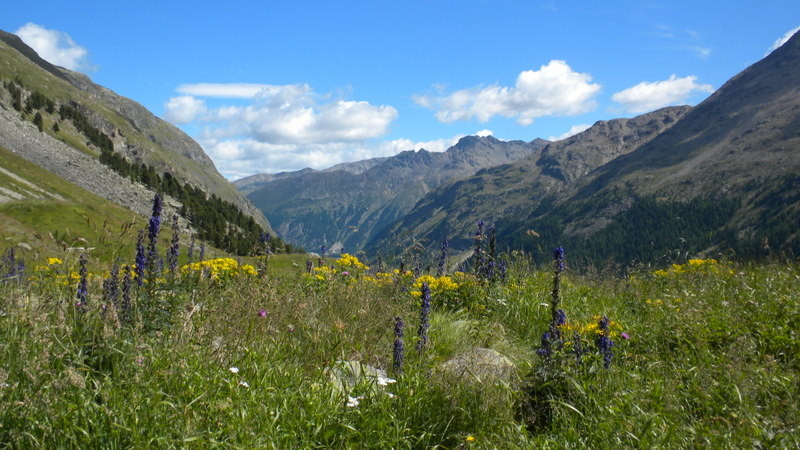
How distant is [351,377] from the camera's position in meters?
5.01

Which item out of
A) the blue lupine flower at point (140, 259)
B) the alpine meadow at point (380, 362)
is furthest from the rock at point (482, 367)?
the blue lupine flower at point (140, 259)

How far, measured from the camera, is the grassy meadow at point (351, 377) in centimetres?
330

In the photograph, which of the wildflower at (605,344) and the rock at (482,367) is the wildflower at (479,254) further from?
the wildflower at (605,344)

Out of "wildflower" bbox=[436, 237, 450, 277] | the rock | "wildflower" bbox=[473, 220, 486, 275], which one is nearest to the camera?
the rock

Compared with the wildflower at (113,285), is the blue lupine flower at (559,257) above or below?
above

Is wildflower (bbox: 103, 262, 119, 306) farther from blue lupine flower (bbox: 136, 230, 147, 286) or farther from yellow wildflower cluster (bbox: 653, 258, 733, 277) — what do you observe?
yellow wildflower cluster (bbox: 653, 258, 733, 277)

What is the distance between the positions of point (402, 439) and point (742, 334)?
16.1ft

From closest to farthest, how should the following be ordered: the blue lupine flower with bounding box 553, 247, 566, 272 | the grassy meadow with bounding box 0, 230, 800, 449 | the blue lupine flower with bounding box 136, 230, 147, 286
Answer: the grassy meadow with bounding box 0, 230, 800, 449 < the blue lupine flower with bounding box 136, 230, 147, 286 < the blue lupine flower with bounding box 553, 247, 566, 272

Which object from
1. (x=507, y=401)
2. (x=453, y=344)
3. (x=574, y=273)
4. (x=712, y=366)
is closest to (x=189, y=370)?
(x=507, y=401)

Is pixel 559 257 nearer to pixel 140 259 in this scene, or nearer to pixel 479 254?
pixel 479 254

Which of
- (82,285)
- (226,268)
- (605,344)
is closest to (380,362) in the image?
(605,344)

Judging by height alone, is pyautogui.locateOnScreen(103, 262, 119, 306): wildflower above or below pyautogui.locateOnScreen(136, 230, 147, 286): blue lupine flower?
below

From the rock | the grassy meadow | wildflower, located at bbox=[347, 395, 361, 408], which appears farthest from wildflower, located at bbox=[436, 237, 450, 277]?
wildflower, located at bbox=[347, 395, 361, 408]

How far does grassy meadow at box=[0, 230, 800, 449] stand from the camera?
3.30 metres
